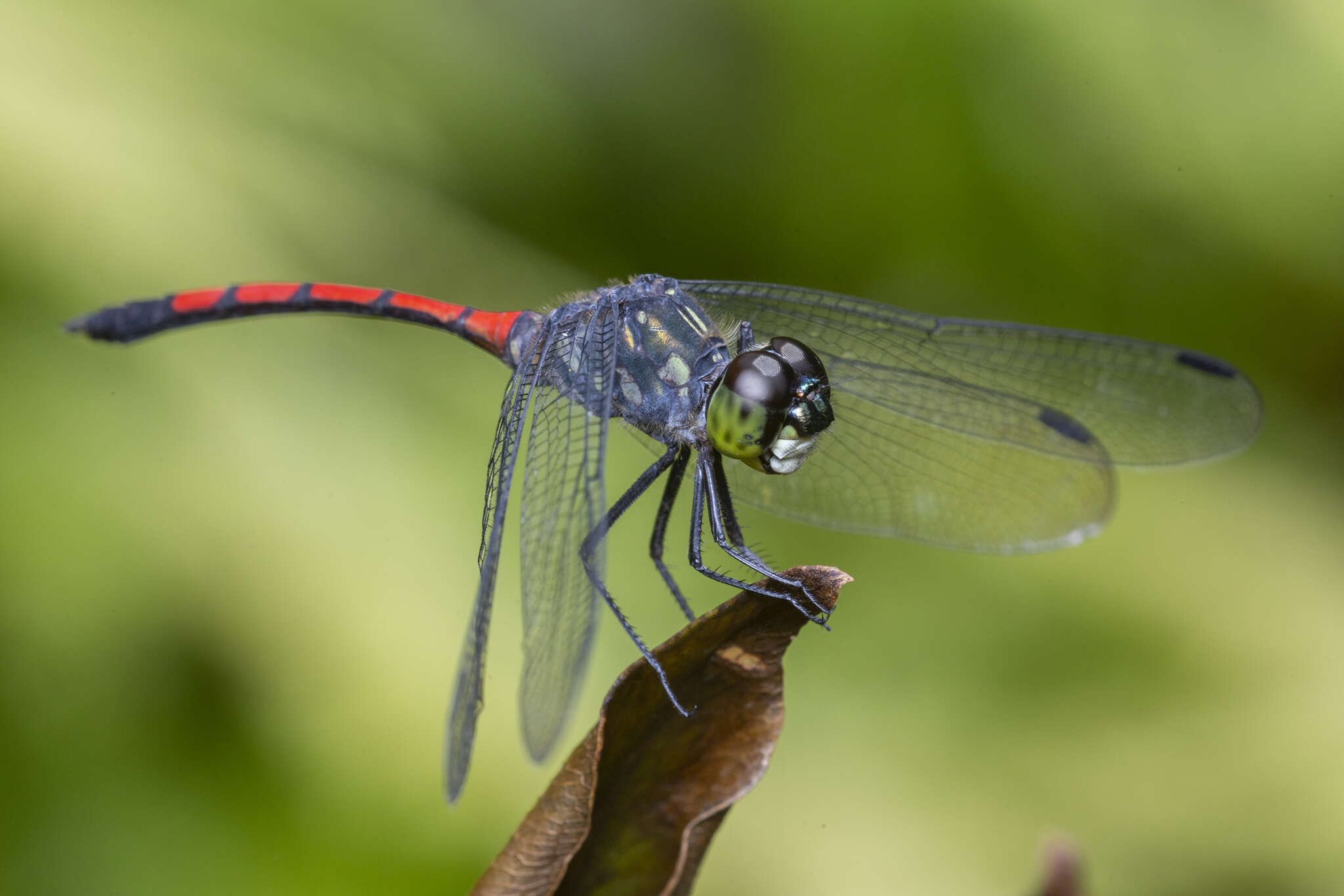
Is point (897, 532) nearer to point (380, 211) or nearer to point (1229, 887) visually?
point (1229, 887)

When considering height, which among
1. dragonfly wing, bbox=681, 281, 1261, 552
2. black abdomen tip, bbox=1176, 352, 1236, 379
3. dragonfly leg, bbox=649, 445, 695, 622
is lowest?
dragonfly leg, bbox=649, 445, 695, 622

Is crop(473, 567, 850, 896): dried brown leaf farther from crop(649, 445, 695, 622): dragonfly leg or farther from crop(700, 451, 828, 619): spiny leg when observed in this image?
crop(649, 445, 695, 622): dragonfly leg

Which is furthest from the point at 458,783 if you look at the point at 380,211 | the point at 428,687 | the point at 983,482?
the point at 380,211

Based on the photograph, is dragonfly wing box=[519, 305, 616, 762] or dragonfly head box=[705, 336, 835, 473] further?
dragonfly head box=[705, 336, 835, 473]

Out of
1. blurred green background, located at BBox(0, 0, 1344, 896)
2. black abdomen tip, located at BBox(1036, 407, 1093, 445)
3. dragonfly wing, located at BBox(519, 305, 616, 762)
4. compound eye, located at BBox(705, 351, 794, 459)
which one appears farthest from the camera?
black abdomen tip, located at BBox(1036, 407, 1093, 445)

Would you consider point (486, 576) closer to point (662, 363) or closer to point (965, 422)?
point (662, 363)

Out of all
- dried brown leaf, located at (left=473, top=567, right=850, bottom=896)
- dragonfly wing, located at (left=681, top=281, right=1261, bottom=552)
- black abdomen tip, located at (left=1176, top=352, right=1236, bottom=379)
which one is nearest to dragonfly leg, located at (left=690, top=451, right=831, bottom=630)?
dragonfly wing, located at (left=681, top=281, right=1261, bottom=552)
